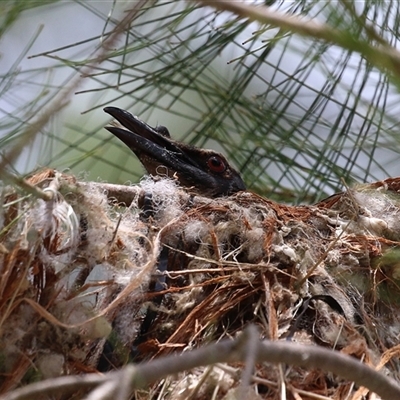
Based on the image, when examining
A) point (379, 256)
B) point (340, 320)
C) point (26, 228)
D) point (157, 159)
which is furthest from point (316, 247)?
point (26, 228)

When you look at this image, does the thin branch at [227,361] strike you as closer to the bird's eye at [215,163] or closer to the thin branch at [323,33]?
the thin branch at [323,33]

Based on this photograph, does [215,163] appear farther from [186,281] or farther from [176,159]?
[186,281]

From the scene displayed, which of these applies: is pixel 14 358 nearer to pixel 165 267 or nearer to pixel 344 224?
pixel 165 267

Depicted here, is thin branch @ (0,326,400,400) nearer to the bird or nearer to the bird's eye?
the bird

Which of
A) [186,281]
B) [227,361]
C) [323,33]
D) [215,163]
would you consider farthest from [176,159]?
[227,361]

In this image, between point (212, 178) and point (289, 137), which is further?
point (212, 178)

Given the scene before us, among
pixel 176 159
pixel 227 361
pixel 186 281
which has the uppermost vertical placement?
pixel 176 159

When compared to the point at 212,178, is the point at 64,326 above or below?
below

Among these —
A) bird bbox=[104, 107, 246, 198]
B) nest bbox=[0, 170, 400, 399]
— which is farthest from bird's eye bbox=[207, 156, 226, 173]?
nest bbox=[0, 170, 400, 399]
